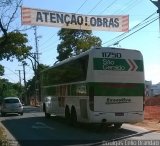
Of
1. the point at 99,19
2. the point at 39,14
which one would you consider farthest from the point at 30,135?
the point at 99,19

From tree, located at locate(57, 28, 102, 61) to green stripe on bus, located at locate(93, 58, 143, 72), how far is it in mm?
42761

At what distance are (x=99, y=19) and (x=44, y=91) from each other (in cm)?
709

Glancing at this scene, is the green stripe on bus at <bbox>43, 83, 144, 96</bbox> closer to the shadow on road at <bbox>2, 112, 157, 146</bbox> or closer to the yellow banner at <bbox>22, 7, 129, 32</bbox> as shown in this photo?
the shadow on road at <bbox>2, 112, 157, 146</bbox>

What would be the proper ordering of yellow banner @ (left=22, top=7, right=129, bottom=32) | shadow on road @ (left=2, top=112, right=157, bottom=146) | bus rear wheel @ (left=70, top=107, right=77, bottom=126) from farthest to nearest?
yellow banner @ (left=22, top=7, right=129, bottom=32) < bus rear wheel @ (left=70, top=107, right=77, bottom=126) < shadow on road @ (left=2, top=112, right=157, bottom=146)

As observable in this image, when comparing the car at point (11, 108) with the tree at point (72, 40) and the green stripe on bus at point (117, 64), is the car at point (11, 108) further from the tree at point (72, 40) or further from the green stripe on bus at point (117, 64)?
the tree at point (72, 40)

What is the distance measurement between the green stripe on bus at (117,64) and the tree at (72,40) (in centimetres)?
4276

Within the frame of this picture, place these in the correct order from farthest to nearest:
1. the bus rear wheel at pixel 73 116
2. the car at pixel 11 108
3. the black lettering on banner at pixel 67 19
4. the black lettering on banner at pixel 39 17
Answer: the car at pixel 11 108
the black lettering on banner at pixel 67 19
the black lettering on banner at pixel 39 17
the bus rear wheel at pixel 73 116

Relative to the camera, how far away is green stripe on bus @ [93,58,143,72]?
866 inches

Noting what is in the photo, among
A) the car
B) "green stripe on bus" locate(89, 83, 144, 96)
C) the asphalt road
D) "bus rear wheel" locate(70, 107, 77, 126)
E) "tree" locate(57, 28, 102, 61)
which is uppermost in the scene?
"tree" locate(57, 28, 102, 61)

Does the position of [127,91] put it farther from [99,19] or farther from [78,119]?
[99,19]

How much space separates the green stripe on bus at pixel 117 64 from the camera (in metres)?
22.0

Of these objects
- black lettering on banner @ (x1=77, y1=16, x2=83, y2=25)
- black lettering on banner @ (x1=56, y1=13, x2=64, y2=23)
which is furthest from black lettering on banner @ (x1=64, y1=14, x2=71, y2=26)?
black lettering on banner @ (x1=77, y1=16, x2=83, y2=25)

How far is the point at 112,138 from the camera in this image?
19.1 metres

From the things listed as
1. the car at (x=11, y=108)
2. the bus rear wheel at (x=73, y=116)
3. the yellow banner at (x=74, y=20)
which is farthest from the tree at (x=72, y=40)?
the bus rear wheel at (x=73, y=116)
